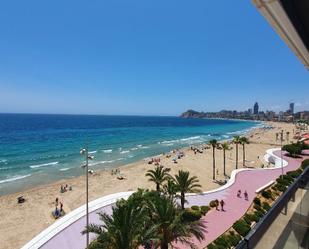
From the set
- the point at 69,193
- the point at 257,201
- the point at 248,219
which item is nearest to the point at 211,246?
the point at 248,219

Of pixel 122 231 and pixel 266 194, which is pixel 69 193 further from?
pixel 122 231

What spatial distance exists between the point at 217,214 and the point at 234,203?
10.9 feet

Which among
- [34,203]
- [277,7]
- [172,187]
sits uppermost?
[277,7]

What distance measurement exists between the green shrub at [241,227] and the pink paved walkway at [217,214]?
82cm

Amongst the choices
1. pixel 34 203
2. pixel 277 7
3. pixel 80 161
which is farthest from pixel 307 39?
pixel 80 161

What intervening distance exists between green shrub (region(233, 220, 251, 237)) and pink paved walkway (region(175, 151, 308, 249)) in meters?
0.79

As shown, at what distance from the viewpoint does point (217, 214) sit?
893 inches

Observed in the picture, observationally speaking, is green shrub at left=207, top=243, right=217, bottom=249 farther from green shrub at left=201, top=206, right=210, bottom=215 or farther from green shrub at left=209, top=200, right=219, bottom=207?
green shrub at left=209, top=200, right=219, bottom=207

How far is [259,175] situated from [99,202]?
21.5 metres

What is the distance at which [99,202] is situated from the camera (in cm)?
2492

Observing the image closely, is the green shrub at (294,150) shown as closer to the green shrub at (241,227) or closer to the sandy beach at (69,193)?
the sandy beach at (69,193)

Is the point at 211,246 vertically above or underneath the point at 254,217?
underneath

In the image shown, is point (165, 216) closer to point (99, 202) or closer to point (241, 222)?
point (241, 222)

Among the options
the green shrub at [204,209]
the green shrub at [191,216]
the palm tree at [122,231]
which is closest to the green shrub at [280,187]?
the green shrub at [204,209]
